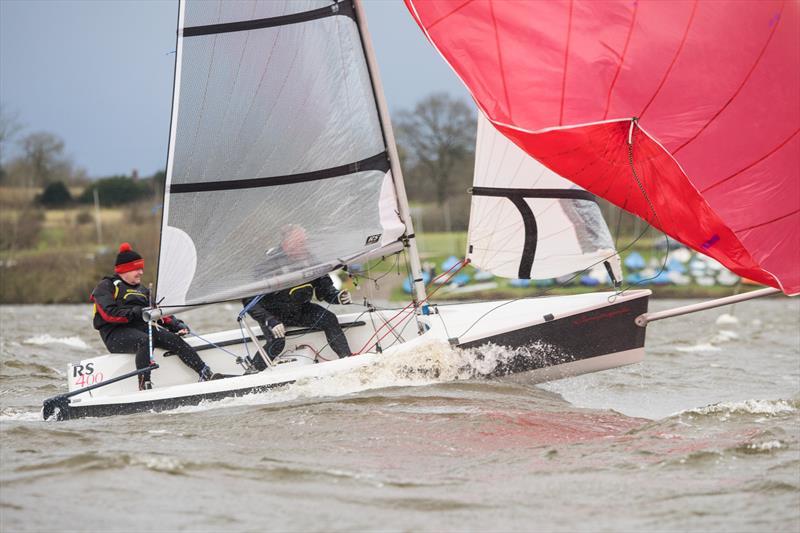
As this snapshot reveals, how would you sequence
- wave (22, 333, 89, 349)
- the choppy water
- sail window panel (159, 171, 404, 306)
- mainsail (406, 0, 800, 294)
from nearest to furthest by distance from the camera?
the choppy water → mainsail (406, 0, 800, 294) → sail window panel (159, 171, 404, 306) → wave (22, 333, 89, 349)

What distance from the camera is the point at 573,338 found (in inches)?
294

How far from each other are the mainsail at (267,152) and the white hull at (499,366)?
730mm

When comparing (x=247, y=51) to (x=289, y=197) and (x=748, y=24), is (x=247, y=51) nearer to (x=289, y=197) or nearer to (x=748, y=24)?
(x=289, y=197)

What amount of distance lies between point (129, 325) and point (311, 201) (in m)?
1.68

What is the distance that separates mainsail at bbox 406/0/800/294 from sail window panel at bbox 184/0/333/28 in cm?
185

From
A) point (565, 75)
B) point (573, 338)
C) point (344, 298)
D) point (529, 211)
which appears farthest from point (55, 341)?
point (565, 75)

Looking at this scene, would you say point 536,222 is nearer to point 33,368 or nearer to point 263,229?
point 263,229

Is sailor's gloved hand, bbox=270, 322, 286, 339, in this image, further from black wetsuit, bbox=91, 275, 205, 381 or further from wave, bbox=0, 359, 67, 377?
wave, bbox=0, 359, 67, 377

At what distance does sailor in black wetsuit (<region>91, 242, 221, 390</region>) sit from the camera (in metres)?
7.64

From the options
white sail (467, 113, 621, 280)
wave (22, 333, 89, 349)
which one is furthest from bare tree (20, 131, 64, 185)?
white sail (467, 113, 621, 280)

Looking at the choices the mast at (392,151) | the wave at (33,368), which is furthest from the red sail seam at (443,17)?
the wave at (33,368)

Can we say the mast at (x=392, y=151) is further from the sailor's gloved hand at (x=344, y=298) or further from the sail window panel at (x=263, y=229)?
the sailor's gloved hand at (x=344, y=298)

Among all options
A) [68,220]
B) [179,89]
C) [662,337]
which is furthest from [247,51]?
[68,220]

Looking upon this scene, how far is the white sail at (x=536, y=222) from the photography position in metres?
8.02
